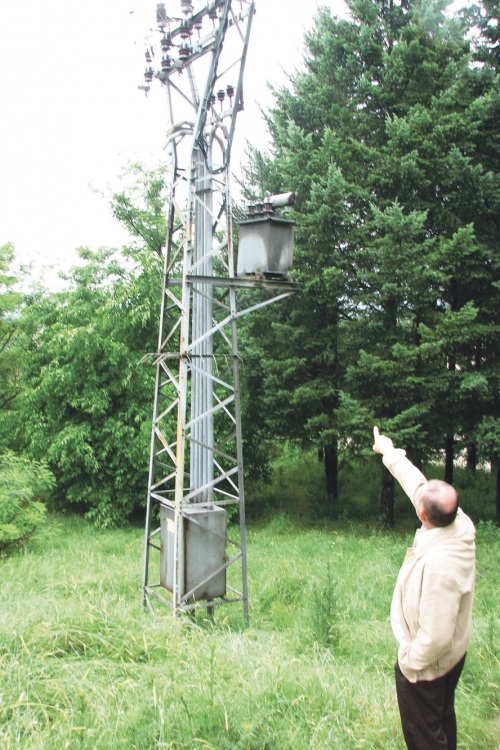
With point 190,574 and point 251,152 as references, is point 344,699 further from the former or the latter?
point 251,152

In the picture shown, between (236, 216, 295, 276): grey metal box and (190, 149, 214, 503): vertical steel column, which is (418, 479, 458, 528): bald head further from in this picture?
(236, 216, 295, 276): grey metal box

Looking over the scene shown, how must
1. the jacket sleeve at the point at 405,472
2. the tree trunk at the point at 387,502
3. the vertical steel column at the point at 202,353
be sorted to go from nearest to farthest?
1. the jacket sleeve at the point at 405,472
2. the vertical steel column at the point at 202,353
3. the tree trunk at the point at 387,502

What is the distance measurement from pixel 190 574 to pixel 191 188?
4345mm

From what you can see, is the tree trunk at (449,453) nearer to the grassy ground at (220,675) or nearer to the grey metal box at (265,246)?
the grassy ground at (220,675)

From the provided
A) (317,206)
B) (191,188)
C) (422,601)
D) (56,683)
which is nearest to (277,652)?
(56,683)

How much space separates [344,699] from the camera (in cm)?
416

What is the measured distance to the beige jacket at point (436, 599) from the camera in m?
2.71

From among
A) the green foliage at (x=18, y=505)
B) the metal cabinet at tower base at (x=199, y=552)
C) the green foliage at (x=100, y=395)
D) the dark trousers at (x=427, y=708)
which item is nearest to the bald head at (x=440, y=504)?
the dark trousers at (x=427, y=708)

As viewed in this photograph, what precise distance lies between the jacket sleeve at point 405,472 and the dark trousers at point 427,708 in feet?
2.82

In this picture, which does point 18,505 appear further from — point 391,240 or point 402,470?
point 402,470

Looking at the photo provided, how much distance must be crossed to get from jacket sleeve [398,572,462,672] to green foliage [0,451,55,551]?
31.6 feet

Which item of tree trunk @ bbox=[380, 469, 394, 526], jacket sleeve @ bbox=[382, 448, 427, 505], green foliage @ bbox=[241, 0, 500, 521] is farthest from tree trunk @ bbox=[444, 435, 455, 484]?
jacket sleeve @ bbox=[382, 448, 427, 505]

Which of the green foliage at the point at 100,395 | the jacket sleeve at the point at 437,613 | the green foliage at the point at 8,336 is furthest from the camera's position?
the green foliage at the point at 8,336

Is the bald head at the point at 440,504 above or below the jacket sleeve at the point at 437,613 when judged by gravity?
above
